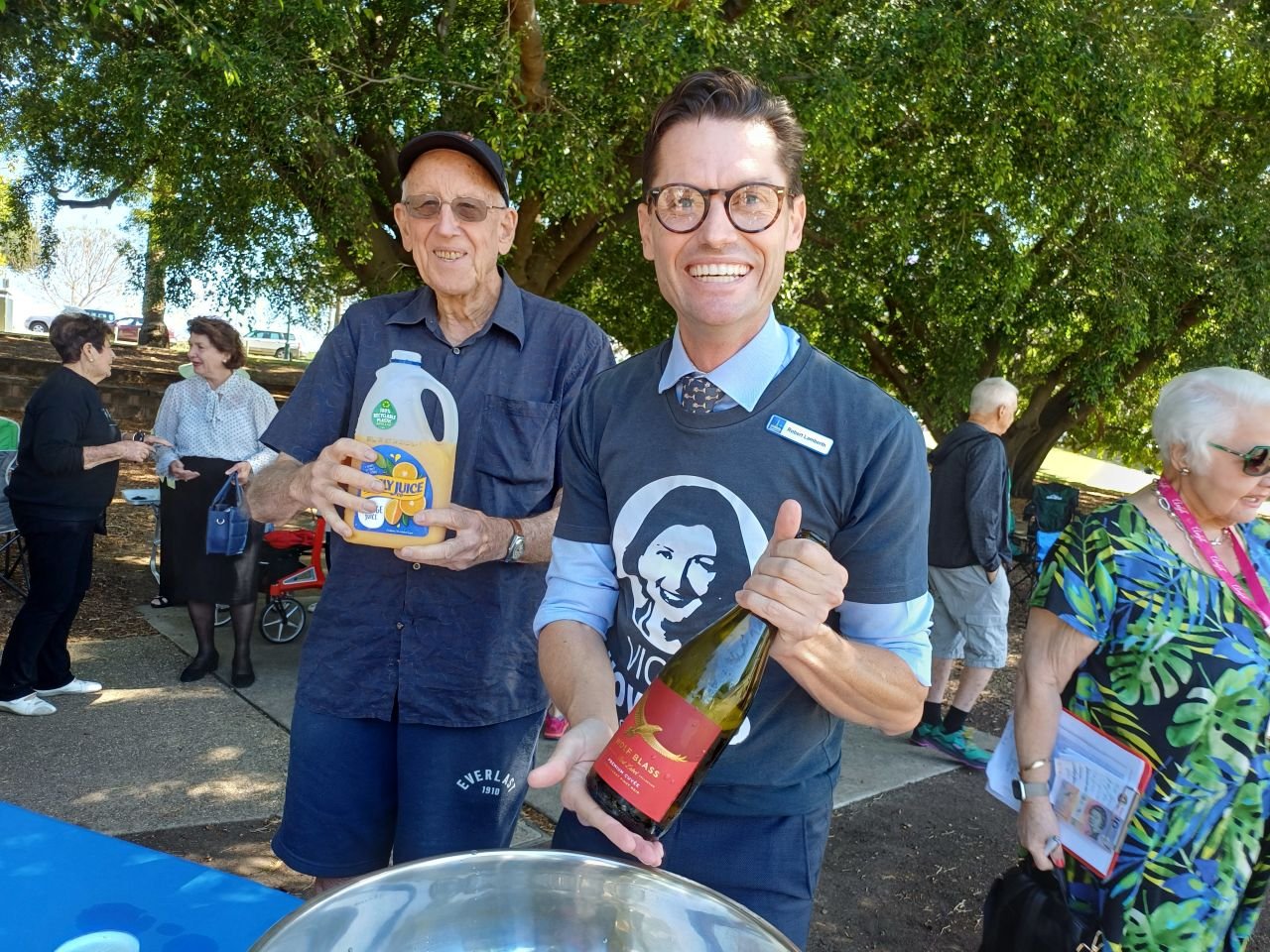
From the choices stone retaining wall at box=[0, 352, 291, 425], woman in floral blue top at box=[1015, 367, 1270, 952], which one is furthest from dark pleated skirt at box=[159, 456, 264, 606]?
stone retaining wall at box=[0, 352, 291, 425]

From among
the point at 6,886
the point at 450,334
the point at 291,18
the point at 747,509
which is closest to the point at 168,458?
the point at 291,18

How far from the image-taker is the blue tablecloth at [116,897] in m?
1.35

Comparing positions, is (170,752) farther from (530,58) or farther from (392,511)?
(530,58)

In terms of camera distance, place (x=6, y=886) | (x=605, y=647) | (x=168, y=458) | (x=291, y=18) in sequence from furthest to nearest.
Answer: (x=291, y=18)
(x=168, y=458)
(x=605, y=647)
(x=6, y=886)

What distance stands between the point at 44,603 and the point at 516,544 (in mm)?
4067

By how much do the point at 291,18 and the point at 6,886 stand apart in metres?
6.74

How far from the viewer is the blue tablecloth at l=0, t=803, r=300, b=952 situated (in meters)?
1.35

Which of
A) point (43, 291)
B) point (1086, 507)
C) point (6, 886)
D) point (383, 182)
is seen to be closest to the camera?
point (6, 886)

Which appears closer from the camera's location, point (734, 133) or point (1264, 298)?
point (734, 133)

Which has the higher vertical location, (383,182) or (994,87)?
(994,87)

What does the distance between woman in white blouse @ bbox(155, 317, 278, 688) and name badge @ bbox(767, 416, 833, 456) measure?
489 centimetres

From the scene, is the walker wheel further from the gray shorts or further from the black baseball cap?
the black baseball cap

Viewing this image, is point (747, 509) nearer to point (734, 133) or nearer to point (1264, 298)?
point (734, 133)

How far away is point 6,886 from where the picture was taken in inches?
57.0
